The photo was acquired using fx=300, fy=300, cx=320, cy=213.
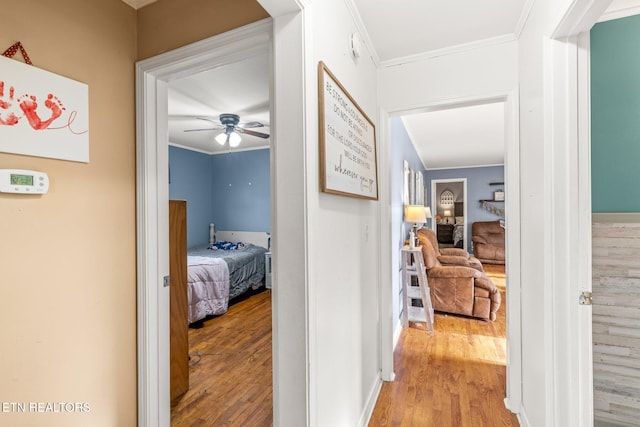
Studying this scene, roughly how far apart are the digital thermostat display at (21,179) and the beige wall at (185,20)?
2.75 ft

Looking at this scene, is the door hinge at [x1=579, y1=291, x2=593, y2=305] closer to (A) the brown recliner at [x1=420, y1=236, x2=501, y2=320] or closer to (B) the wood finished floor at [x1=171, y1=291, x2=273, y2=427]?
(B) the wood finished floor at [x1=171, y1=291, x2=273, y2=427]

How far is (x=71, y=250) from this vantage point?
4.20 ft

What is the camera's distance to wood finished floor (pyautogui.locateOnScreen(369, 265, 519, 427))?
1855 mm

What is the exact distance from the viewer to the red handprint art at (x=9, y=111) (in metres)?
1.08

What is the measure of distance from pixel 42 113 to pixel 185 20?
2.51 feet

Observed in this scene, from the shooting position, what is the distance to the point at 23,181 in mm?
1113

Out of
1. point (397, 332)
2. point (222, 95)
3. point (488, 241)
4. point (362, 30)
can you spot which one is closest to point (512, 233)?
point (362, 30)

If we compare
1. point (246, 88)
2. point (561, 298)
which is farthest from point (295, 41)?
point (246, 88)

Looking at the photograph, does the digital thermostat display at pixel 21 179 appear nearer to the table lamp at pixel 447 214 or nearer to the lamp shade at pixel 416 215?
the lamp shade at pixel 416 215

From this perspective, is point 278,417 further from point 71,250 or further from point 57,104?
point 57,104

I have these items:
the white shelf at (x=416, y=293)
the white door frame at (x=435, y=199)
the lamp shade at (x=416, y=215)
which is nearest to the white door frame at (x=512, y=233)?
the white shelf at (x=416, y=293)

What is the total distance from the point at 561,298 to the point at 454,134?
3.92m

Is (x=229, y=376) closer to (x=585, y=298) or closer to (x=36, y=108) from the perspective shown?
(x=36, y=108)

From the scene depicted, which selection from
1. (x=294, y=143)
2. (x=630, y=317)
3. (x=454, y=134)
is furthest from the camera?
(x=454, y=134)
